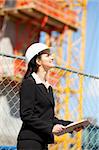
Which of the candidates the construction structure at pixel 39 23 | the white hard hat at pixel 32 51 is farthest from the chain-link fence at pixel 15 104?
the construction structure at pixel 39 23

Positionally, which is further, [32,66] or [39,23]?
[39,23]

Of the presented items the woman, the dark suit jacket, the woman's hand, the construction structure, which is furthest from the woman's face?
the construction structure

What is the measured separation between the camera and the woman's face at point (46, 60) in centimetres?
331

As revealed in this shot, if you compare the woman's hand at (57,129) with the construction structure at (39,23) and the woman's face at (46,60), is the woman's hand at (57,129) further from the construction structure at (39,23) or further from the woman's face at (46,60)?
the construction structure at (39,23)

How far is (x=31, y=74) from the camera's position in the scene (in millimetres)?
3293

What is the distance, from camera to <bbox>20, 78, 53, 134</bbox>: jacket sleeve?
3.11m

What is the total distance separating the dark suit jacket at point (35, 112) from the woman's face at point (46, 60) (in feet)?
0.44

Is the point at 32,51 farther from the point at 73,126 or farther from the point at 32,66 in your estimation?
the point at 73,126

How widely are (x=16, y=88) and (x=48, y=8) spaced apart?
13620 mm

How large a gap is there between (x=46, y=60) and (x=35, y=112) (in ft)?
1.27

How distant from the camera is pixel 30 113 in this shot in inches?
123

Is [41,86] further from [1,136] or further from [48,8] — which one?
[48,8]

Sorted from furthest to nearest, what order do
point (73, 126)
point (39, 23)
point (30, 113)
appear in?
point (39, 23)
point (73, 126)
point (30, 113)

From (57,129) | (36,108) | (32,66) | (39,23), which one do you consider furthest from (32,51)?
(39,23)
